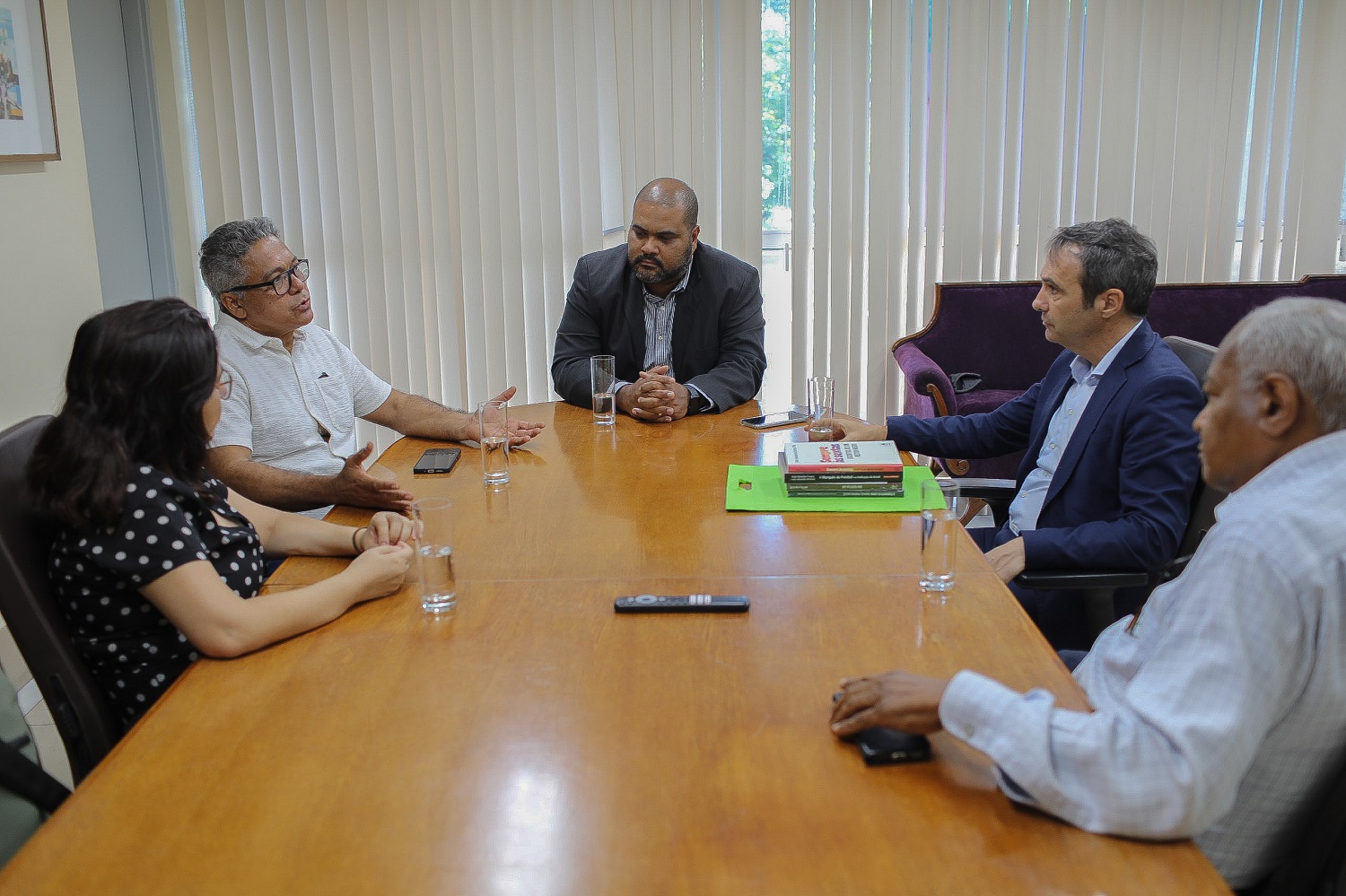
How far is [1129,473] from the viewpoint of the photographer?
82.7 inches

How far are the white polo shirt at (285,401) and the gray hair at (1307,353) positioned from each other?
1.99 metres

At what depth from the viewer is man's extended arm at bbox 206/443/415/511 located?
2.08 m

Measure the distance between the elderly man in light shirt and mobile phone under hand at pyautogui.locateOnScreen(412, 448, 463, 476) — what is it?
4.75ft

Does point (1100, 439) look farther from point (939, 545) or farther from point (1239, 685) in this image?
point (1239, 685)

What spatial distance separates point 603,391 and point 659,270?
2.16ft

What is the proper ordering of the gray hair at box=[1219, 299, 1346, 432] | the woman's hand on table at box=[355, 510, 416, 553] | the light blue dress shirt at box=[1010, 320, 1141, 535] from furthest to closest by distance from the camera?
the light blue dress shirt at box=[1010, 320, 1141, 535] → the woman's hand on table at box=[355, 510, 416, 553] → the gray hair at box=[1219, 299, 1346, 432]

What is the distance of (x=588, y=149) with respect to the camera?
4430mm

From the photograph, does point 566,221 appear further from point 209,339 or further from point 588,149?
point 209,339

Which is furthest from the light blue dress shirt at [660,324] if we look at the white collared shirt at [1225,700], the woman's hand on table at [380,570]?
the white collared shirt at [1225,700]

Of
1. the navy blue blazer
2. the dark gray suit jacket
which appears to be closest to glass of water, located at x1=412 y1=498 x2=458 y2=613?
the navy blue blazer

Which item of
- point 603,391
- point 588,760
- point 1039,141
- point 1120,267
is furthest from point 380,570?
point 1039,141

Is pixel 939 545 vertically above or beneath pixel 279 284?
beneath

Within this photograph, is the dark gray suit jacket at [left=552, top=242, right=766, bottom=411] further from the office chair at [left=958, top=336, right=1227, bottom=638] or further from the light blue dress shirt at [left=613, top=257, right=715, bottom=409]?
the office chair at [left=958, top=336, right=1227, bottom=638]

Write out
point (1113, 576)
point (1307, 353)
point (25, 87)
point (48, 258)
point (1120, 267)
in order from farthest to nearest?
point (48, 258)
point (25, 87)
point (1120, 267)
point (1113, 576)
point (1307, 353)
